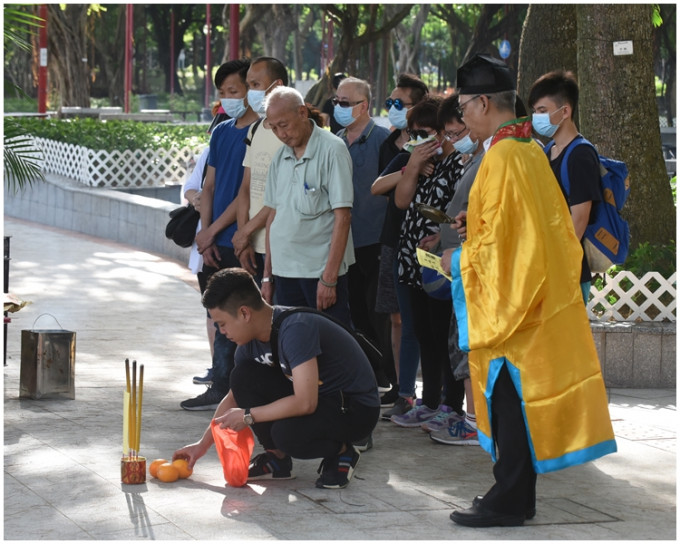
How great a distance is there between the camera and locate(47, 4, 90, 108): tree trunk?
1176 inches

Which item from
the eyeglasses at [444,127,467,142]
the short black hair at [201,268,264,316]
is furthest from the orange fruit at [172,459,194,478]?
the eyeglasses at [444,127,467,142]

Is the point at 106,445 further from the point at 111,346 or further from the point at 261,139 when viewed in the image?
the point at 111,346

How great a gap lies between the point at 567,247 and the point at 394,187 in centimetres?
201

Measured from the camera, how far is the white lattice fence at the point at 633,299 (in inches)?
314

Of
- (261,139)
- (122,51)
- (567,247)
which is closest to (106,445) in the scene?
(261,139)

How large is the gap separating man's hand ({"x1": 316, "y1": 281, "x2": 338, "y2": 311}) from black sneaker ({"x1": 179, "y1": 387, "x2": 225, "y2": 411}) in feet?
3.00

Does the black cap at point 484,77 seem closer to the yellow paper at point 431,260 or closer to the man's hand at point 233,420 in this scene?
the yellow paper at point 431,260

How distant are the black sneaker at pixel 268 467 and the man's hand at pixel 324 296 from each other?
3.70 ft

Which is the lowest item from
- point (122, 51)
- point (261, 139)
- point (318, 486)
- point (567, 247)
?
point (318, 486)

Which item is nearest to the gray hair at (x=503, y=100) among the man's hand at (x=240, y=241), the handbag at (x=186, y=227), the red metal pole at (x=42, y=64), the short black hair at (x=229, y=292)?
the short black hair at (x=229, y=292)

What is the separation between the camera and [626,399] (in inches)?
292

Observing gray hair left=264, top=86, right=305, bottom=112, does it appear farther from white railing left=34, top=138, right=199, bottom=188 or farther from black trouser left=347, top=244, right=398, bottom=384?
white railing left=34, top=138, right=199, bottom=188

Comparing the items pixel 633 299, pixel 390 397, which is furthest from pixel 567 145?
pixel 633 299

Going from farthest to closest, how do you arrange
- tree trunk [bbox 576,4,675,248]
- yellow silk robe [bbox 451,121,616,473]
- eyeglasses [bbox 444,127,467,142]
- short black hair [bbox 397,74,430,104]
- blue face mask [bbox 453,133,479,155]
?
tree trunk [bbox 576,4,675,248], short black hair [bbox 397,74,430,104], eyeglasses [bbox 444,127,467,142], blue face mask [bbox 453,133,479,155], yellow silk robe [bbox 451,121,616,473]
